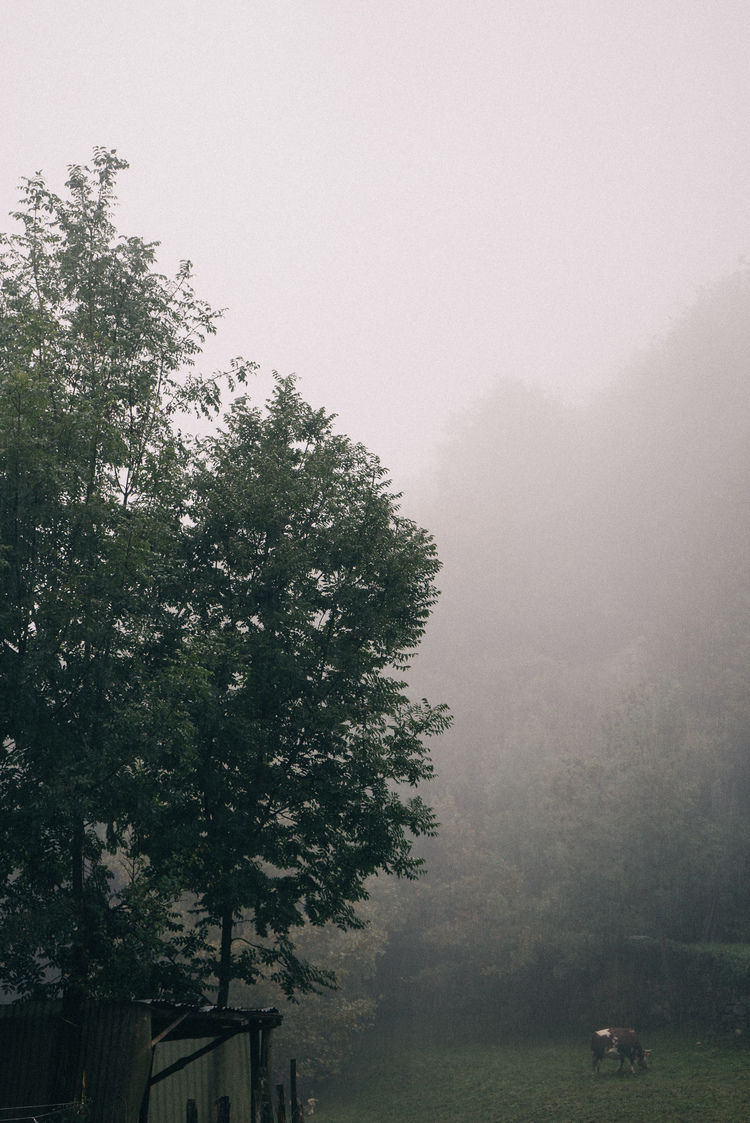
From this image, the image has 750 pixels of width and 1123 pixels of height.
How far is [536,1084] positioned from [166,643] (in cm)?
2434

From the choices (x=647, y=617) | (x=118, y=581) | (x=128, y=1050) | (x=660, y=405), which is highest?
(x=660, y=405)

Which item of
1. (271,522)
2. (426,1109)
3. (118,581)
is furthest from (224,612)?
(426,1109)

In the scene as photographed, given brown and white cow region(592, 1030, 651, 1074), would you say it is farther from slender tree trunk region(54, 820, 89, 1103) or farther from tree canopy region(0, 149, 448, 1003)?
slender tree trunk region(54, 820, 89, 1103)

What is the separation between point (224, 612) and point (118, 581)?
143 inches

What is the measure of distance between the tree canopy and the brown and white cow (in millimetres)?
17497

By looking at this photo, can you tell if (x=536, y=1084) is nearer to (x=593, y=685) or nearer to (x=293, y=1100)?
(x=293, y=1100)

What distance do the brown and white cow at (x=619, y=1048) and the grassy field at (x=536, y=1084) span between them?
398 millimetres

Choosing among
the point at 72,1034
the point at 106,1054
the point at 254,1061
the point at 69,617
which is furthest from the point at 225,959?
the point at 69,617

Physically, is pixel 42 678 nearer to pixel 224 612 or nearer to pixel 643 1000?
pixel 224 612

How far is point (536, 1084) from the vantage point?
27344 mm

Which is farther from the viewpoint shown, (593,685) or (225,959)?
(593,685)

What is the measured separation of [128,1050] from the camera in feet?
33.5

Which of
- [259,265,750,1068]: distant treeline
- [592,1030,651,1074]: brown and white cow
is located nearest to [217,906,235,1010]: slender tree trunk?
[592,1030,651,1074]: brown and white cow

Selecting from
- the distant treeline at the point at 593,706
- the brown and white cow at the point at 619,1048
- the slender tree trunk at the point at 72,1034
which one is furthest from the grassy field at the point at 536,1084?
the slender tree trunk at the point at 72,1034
